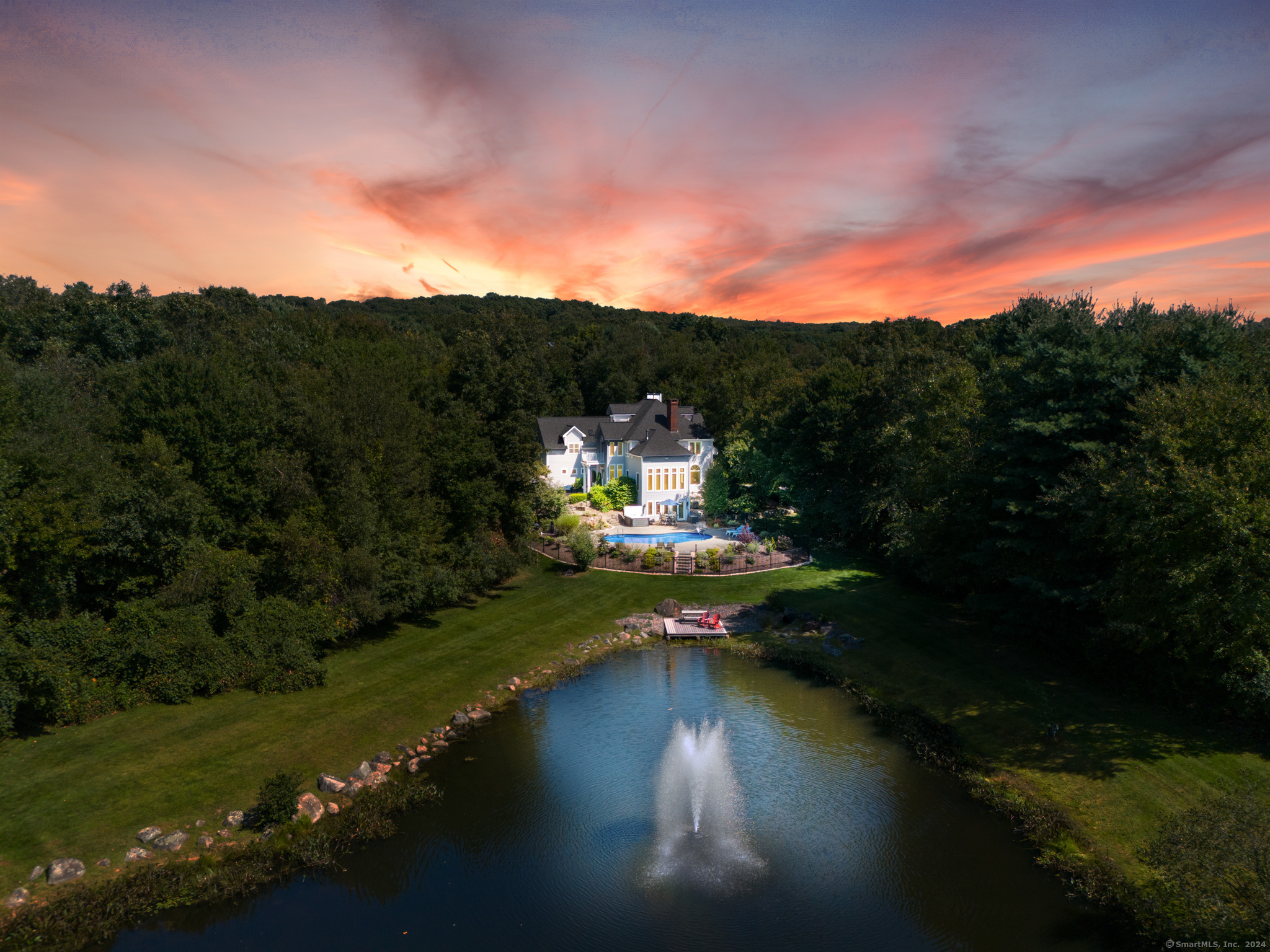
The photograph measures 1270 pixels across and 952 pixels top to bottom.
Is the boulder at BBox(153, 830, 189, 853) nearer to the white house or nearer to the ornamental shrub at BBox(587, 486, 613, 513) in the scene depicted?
the white house

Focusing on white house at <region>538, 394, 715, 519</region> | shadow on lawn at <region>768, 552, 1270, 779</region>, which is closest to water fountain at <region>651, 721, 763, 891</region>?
shadow on lawn at <region>768, 552, 1270, 779</region>

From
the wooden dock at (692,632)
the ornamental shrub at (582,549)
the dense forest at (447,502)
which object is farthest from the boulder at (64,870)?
the ornamental shrub at (582,549)

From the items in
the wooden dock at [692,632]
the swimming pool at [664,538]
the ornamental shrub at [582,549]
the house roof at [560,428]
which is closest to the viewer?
the wooden dock at [692,632]

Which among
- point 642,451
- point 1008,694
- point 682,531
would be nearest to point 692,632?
point 1008,694

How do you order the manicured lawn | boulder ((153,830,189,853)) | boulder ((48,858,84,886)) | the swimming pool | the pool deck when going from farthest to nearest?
the swimming pool
the pool deck
the manicured lawn
boulder ((153,830,189,853))
boulder ((48,858,84,886))

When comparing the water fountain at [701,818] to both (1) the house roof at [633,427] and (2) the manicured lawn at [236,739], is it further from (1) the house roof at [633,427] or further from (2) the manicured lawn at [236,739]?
(1) the house roof at [633,427]

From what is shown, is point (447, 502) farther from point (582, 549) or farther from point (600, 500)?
point (600, 500)

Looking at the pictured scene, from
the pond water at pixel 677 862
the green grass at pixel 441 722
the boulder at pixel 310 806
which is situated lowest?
the pond water at pixel 677 862
